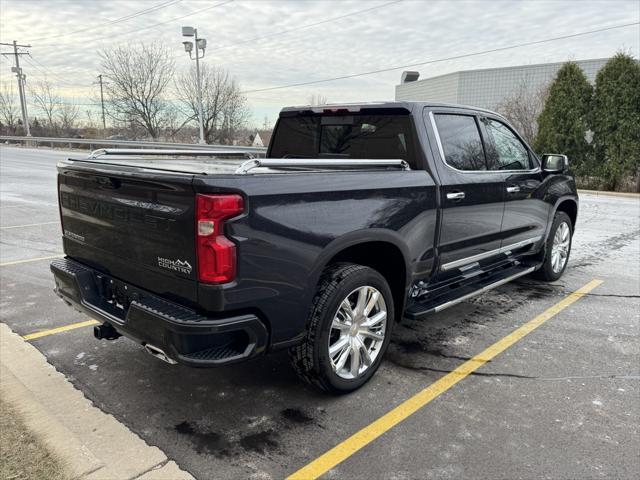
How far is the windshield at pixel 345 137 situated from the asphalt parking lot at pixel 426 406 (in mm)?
1592

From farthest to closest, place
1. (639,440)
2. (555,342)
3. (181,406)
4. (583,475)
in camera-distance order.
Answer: (555,342)
(181,406)
(639,440)
(583,475)

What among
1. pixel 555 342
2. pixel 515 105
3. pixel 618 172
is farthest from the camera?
pixel 515 105

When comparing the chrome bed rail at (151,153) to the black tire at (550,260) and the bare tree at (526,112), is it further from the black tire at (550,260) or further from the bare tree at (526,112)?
the bare tree at (526,112)

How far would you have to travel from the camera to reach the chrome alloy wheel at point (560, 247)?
5.87 meters

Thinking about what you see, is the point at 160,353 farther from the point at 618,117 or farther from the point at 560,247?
the point at 618,117

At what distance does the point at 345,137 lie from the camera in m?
4.26

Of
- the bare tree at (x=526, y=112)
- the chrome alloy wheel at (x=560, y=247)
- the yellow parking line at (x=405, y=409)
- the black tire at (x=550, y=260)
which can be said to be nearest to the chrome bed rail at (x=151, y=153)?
the yellow parking line at (x=405, y=409)

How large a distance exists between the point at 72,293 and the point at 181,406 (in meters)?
1.05

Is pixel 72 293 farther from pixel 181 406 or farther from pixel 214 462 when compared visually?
pixel 214 462

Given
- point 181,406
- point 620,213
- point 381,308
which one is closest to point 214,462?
point 181,406

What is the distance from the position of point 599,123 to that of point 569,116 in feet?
3.09

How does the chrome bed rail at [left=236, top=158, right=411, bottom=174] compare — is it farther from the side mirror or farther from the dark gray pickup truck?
the side mirror

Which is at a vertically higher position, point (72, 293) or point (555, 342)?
point (72, 293)

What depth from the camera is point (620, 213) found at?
1182 centimetres
